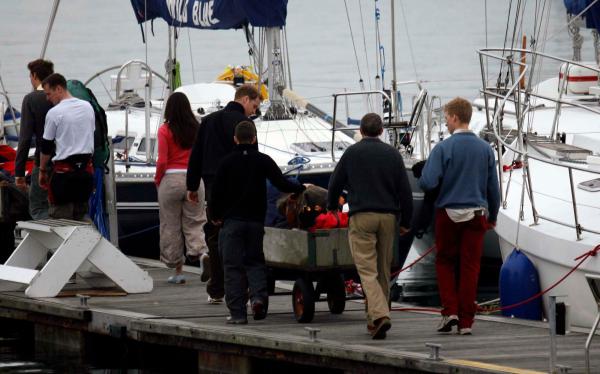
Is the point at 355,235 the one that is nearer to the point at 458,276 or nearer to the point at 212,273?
the point at 458,276

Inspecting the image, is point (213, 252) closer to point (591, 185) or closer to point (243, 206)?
point (243, 206)

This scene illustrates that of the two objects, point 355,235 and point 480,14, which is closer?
point 355,235

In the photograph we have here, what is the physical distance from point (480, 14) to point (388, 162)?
10037cm

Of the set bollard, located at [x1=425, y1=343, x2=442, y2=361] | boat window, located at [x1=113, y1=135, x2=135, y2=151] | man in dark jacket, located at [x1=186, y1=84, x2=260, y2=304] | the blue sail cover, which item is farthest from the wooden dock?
the blue sail cover

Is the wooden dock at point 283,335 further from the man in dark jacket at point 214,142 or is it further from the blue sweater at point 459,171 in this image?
the blue sweater at point 459,171

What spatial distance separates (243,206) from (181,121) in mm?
1980

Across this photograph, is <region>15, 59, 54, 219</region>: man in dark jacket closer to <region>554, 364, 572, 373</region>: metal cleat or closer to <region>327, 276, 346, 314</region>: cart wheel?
<region>327, 276, 346, 314</region>: cart wheel

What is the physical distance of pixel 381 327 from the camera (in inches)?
Result: 396

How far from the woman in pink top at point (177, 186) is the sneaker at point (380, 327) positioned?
2.85 m

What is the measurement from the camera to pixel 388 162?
10.0 m

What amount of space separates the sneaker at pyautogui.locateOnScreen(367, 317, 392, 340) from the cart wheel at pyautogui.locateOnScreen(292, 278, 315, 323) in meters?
0.78

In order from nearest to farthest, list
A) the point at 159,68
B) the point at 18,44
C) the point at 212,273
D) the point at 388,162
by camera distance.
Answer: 1. the point at 388,162
2. the point at 212,273
3. the point at 159,68
4. the point at 18,44

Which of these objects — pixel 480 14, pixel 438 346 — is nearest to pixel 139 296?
pixel 438 346

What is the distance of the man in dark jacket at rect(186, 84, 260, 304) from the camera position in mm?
11227
